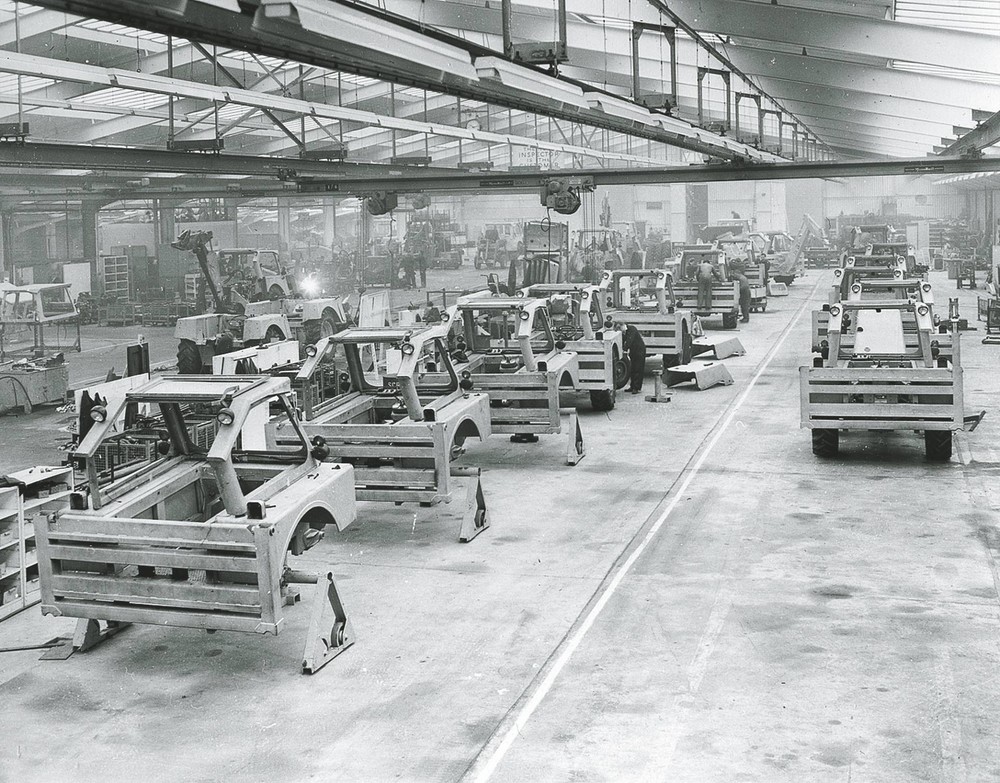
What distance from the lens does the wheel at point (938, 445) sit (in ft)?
38.8

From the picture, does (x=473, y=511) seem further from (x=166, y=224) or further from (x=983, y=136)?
(x=166, y=224)

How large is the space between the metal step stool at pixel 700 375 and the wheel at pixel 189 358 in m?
7.60

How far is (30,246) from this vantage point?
38.6m

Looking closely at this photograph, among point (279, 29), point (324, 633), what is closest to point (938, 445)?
point (324, 633)

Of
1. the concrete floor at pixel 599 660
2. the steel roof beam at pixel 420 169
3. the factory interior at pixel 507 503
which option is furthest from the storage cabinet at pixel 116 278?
the concrete floor at pixel 599 660

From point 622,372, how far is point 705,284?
355 inches

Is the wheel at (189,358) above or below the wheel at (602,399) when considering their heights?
above

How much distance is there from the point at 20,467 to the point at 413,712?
343 inches

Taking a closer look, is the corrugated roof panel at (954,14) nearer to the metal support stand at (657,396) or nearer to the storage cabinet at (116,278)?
the metal support stand at (657,396)

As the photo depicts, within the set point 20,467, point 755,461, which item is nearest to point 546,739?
point 755,461

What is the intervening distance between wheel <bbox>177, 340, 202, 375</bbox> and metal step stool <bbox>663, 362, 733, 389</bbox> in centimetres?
760

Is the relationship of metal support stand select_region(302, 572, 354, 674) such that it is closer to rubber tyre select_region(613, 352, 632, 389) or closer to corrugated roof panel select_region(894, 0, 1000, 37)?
corrugated roof panel select_region(894, 0, 1000, 37)

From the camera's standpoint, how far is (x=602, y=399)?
15.8 m

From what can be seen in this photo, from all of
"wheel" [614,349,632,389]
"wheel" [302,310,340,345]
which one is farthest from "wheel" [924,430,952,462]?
"wheel" [302,310,340,345]
